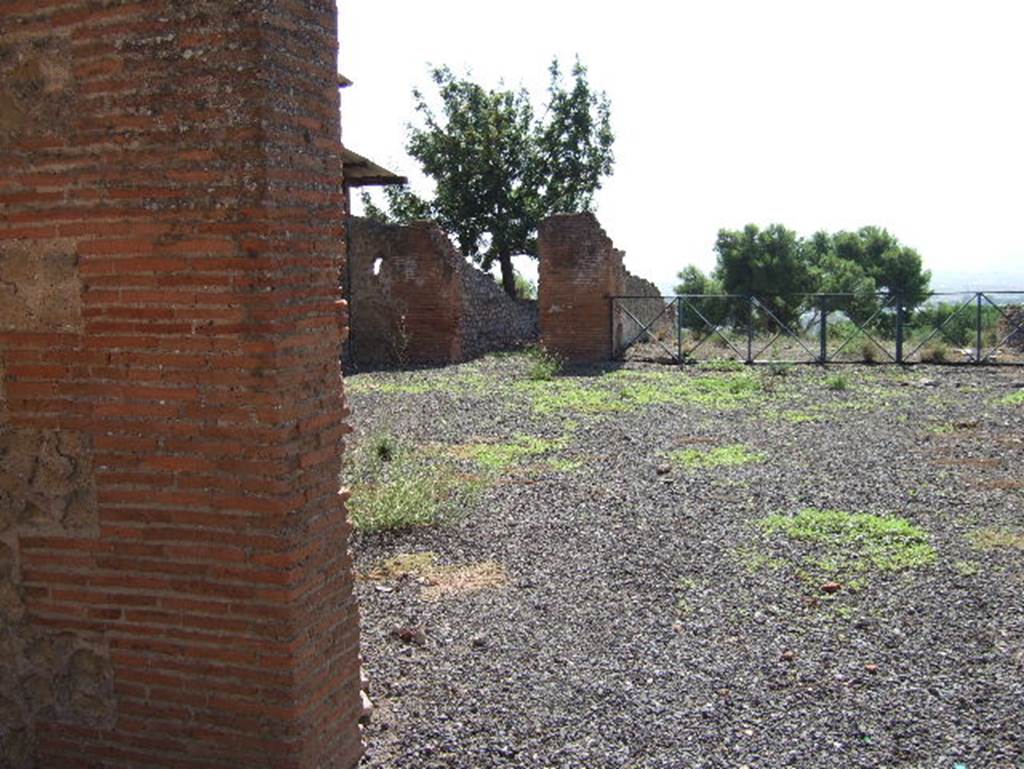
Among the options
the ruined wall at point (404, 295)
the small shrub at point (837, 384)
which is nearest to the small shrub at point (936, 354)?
the small shrub at point (837, 384)

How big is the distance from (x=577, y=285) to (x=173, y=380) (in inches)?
576

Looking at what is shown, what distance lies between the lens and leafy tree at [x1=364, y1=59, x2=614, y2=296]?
26.5m

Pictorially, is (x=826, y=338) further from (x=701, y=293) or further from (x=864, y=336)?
(x=701, y=293)

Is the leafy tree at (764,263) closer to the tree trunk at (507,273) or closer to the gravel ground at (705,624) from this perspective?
the tree trunk at (507,273)

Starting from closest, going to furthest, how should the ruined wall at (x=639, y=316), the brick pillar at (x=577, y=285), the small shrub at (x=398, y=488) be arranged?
1. the small shrub at (x=398, y=488)
2. the brick pillar at (x=577, y=285)
3. the ruined wall at (x=639, y=316)

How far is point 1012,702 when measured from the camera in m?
3.82

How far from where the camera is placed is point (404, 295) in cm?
1762

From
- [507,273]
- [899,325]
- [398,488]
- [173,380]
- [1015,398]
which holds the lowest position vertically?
[398,488]

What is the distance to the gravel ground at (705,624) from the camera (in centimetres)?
363

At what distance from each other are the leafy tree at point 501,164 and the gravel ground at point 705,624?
719 inches

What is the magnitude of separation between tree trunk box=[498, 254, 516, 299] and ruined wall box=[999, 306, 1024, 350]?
12.9m

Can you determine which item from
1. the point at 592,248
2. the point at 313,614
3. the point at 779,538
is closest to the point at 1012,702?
the point at 779,538

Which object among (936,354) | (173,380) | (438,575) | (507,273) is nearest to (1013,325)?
(936,354)

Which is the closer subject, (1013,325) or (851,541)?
(851,541)
